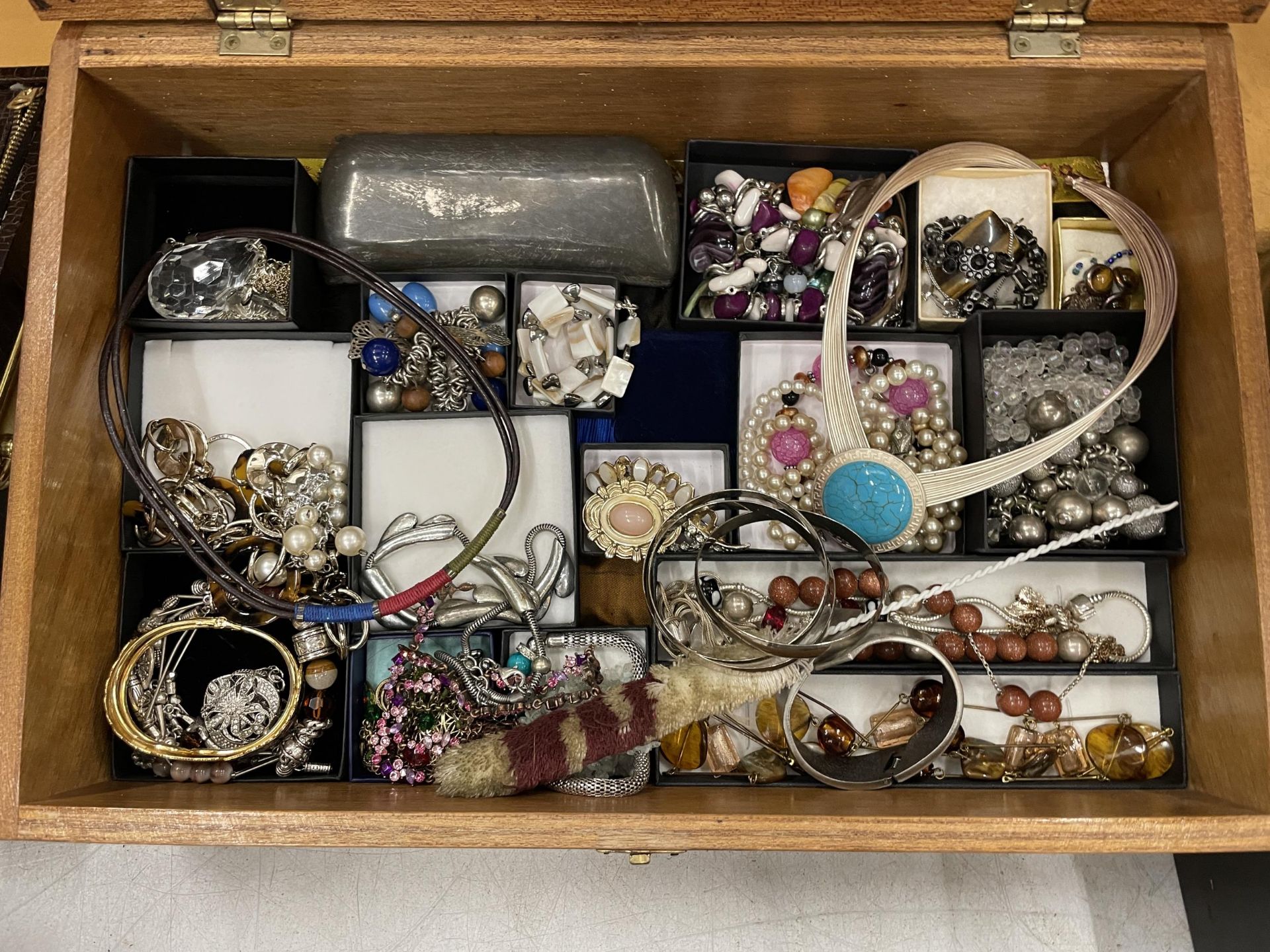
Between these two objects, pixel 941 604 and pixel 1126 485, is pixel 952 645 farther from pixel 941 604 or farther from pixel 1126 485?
pixel 1126 485

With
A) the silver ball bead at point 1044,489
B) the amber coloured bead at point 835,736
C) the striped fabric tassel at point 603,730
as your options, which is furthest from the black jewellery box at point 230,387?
the silver ball bead at point 1044,489

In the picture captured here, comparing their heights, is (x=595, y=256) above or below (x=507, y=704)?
above

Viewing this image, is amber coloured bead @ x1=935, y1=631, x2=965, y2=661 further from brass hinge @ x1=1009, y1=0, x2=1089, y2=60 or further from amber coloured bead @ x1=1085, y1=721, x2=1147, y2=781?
brass hinge @ x1=1009, y1=0, x2=1089, y2=60

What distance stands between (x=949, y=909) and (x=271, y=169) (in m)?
1.58

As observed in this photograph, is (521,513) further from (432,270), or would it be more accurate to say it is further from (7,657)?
(7,657)

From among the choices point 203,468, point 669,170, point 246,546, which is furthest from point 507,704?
point 669,170

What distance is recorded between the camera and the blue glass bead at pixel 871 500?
1252 millimetres

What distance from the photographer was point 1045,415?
1.30 metres

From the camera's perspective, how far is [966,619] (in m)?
1.30

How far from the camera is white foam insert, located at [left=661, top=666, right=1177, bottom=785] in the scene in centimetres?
135

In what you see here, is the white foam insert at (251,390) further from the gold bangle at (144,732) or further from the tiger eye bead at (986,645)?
the tiger eye bead at (986,645)

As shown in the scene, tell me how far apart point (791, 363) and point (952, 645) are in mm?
504

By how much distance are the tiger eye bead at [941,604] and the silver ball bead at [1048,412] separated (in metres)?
0.29

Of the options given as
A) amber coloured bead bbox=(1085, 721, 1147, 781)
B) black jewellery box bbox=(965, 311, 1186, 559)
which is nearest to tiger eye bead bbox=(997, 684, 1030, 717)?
amber coloured bead bbox=(1085, 721, 1147, 781)
